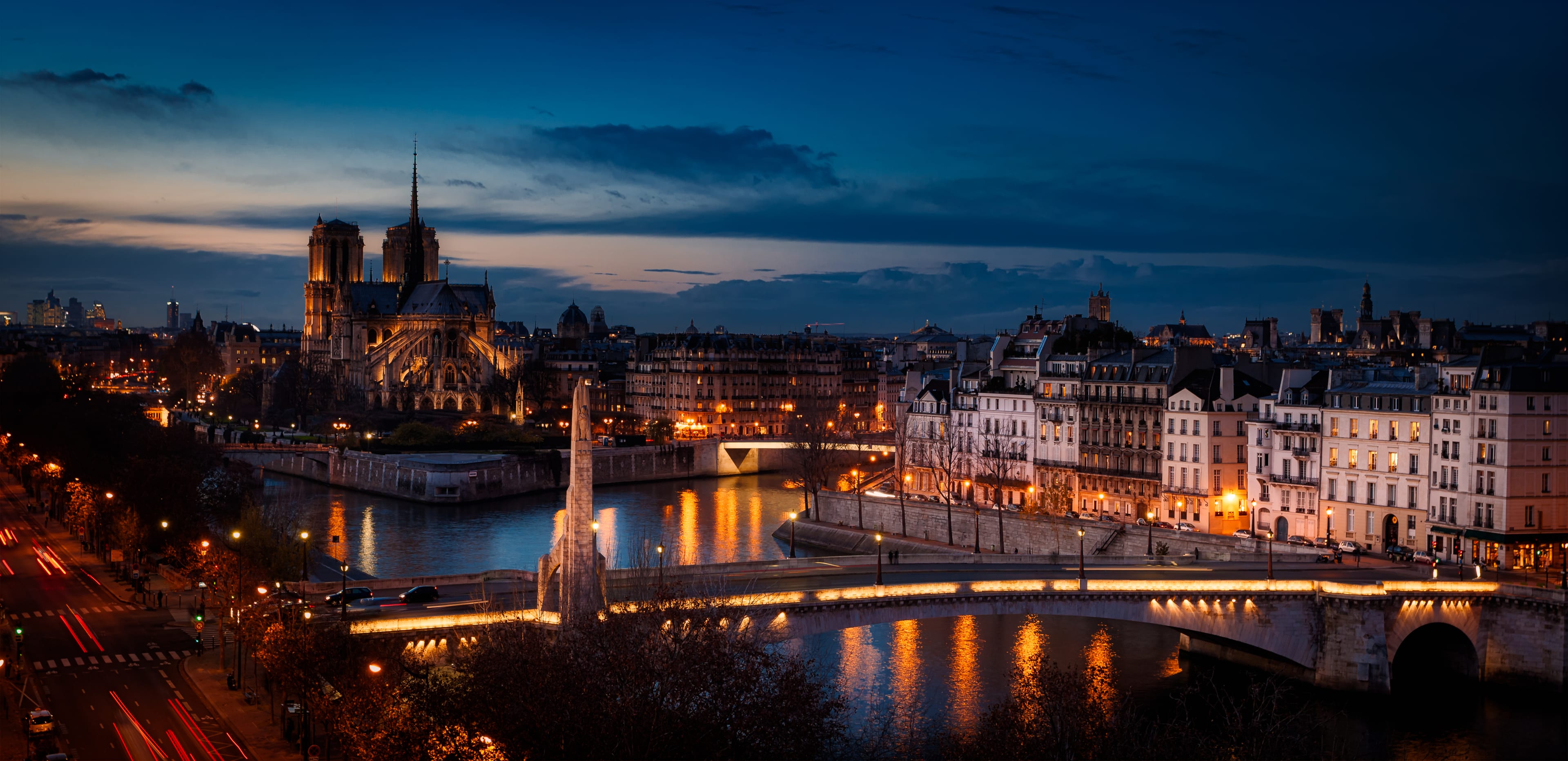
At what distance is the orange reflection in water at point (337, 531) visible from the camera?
58.3 m

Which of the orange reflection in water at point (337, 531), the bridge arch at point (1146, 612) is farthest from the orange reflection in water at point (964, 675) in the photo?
the orange reflection in water at point (337, 531)

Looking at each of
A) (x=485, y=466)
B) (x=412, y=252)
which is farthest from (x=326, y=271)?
(x=485, y=466)

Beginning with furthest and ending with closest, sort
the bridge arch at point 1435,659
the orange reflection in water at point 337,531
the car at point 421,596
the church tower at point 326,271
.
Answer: the church tower at point 326,271 → the orange reflection in water at point 337,531 → the bridge arch at point 1435,659 → the car at point 421,596

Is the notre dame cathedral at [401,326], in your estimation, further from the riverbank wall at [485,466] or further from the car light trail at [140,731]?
the car light trail at [140,731]

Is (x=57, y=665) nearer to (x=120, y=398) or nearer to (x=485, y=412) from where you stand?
(x=120, y=398)

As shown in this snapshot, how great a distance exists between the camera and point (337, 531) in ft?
219

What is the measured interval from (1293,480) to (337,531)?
4062cm

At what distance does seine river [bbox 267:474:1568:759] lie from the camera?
34250mm

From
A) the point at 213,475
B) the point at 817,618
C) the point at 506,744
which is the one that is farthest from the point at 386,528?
the point at 506,744

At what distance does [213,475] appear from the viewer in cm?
7025

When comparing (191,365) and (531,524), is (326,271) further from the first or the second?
(531,524)

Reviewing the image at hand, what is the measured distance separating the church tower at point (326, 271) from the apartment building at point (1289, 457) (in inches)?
4375

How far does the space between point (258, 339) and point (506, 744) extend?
188016 millimetres

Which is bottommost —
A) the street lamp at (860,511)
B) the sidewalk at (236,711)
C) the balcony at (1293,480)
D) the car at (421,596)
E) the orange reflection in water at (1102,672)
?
the orange reflection in water at (1102,672)
